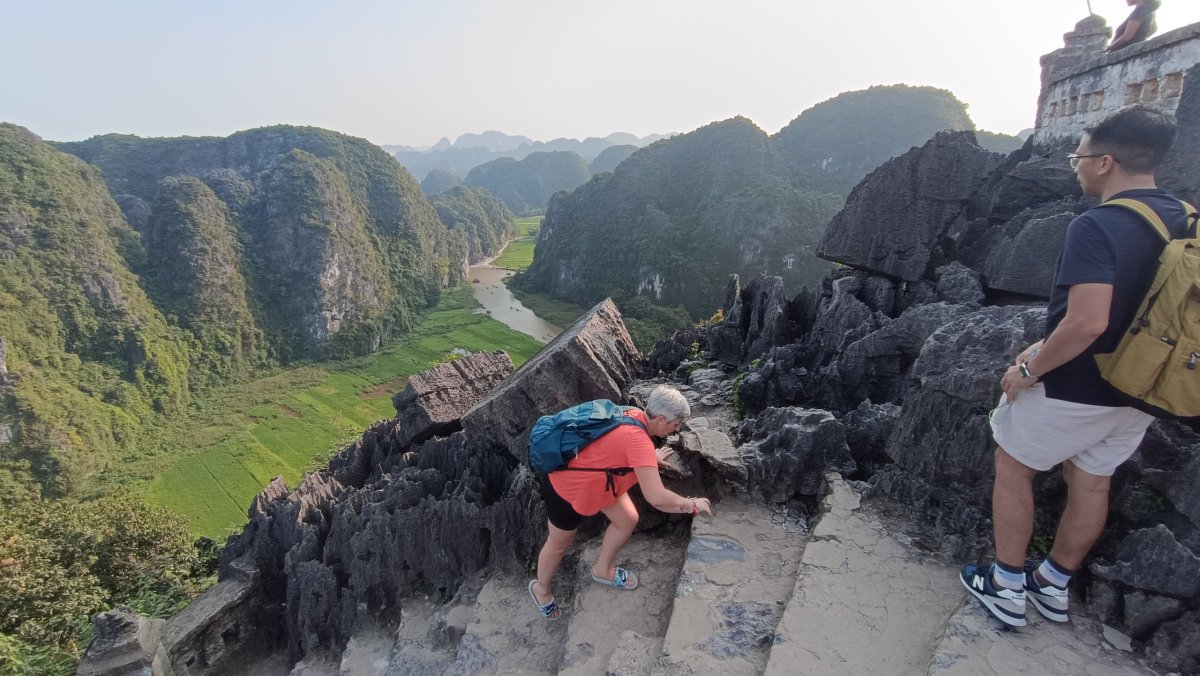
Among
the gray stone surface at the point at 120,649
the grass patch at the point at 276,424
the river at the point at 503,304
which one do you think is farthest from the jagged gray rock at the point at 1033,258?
the river at the point at 503,304

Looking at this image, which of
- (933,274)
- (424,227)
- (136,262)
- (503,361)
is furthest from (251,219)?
(933,274)

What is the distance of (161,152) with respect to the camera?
298 feet

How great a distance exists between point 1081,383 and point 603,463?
253 cm

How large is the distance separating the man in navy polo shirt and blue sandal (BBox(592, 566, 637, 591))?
2.12 m

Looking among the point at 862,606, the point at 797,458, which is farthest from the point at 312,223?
the point at 862,606

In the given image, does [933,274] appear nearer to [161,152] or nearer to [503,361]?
[503,361]

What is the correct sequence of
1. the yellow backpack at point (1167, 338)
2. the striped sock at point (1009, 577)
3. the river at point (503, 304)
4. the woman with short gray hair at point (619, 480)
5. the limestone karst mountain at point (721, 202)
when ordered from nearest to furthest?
the yellow backpack at point (1167, 338) < the striped sock at point (1009, 577) < the woman with short gray hair at point (619, 480) < the river at point (503, 304) < the limestone karst mountain at point (721, 202)

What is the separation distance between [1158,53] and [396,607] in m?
11.2

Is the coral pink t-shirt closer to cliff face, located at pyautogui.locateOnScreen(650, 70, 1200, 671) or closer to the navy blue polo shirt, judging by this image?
cliff face, located at pyautogui.locateOnScreen(650, 70, 1200, 671)

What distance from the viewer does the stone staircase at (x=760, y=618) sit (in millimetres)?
2875

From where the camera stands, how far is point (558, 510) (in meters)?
3.84

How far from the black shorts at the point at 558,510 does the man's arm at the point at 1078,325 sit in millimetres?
2816

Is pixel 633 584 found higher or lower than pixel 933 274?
lower

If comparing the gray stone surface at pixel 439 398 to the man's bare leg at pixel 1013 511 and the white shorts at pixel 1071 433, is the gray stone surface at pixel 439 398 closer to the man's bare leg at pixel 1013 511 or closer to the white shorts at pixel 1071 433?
the man's bare leg at pixel 1013 511
